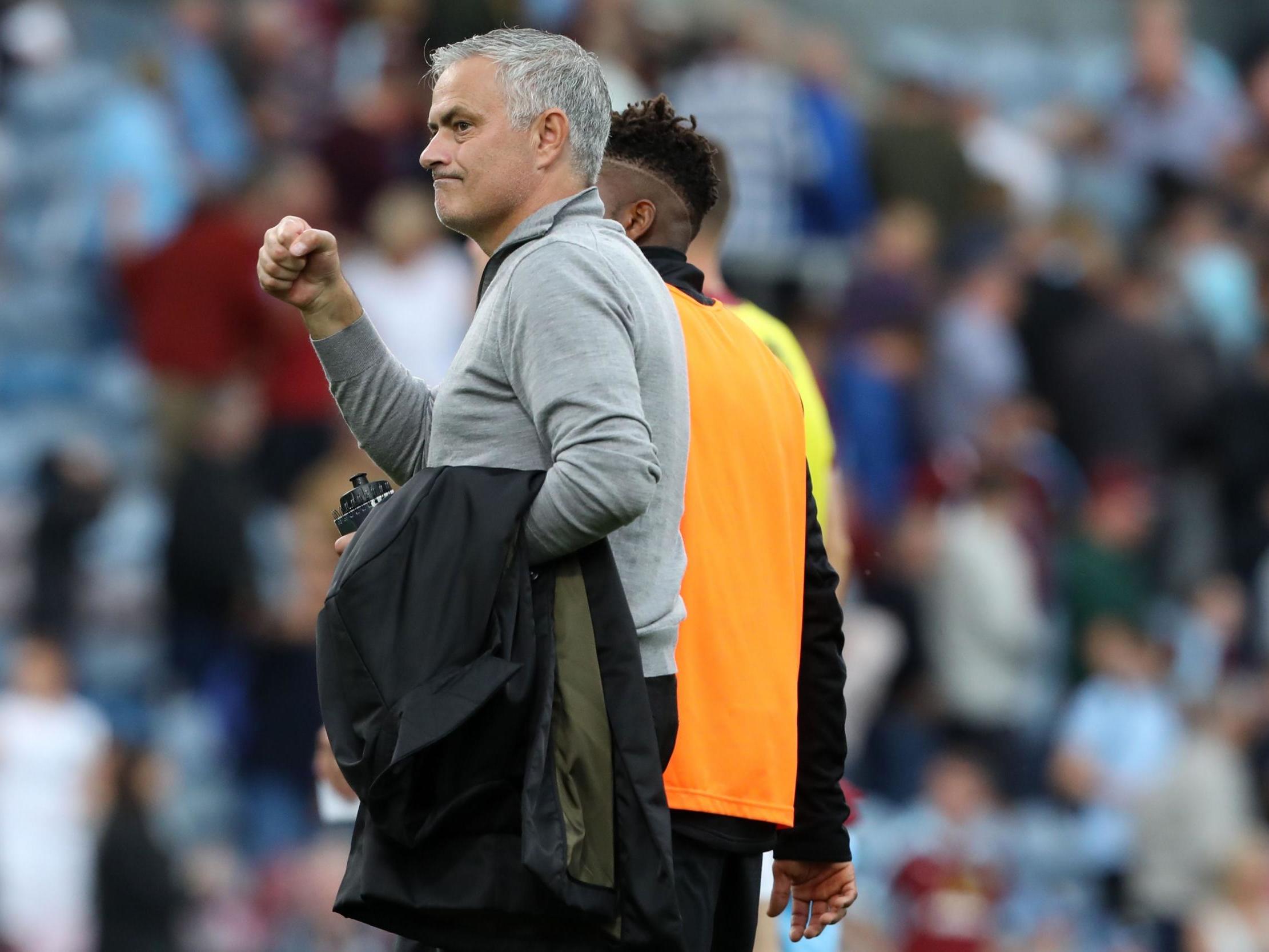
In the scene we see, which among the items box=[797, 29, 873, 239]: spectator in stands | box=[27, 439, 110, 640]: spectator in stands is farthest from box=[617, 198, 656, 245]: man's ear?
box=[797, 29, 873, 239]: spectator in stands

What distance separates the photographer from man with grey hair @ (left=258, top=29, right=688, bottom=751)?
Answer: 310 cm

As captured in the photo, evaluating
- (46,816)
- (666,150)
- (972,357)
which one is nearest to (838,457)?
(972,357)

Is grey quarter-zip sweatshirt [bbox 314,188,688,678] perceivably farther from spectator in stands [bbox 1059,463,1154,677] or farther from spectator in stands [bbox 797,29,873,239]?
spectator in stands [bbox 797,29,873,239]

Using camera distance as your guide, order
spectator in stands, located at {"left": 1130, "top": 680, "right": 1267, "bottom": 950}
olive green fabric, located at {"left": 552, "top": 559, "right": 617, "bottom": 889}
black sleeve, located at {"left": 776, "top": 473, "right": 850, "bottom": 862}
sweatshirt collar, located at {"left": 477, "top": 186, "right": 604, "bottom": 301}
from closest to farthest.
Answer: olive green fabric, located at {"left": 552, "top": 559, "right": 617, "bottom": 889} < sweatshirt collar, located at {"left": 477, "top": 186, "right": 604, "bottom": 301} < black sleeve, located at {"left": 776, "top": 473, "right": 850, "bottom": 862} < spectator in stands, located at {"left": 1130, "top": 680, "right": 1267, "bottom": 950}

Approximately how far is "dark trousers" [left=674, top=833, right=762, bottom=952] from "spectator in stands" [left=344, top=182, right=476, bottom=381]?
23.8 ft

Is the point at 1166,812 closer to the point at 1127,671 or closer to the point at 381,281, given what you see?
the point at 1127,671

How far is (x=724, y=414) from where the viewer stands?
3.46 meters

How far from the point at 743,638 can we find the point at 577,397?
0.50 metres

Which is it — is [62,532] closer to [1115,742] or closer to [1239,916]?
[1115,742]

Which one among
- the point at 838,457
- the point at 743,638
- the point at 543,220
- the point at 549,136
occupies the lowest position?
the point at 743,638

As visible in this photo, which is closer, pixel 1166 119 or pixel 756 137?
pixel 756 137

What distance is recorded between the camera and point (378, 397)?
137 inches

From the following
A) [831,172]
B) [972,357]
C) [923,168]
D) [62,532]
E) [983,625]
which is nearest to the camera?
[62,532]

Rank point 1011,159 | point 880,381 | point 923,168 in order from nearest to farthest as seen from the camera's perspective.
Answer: point 880,381 < point 923,168 < point 1011,159
